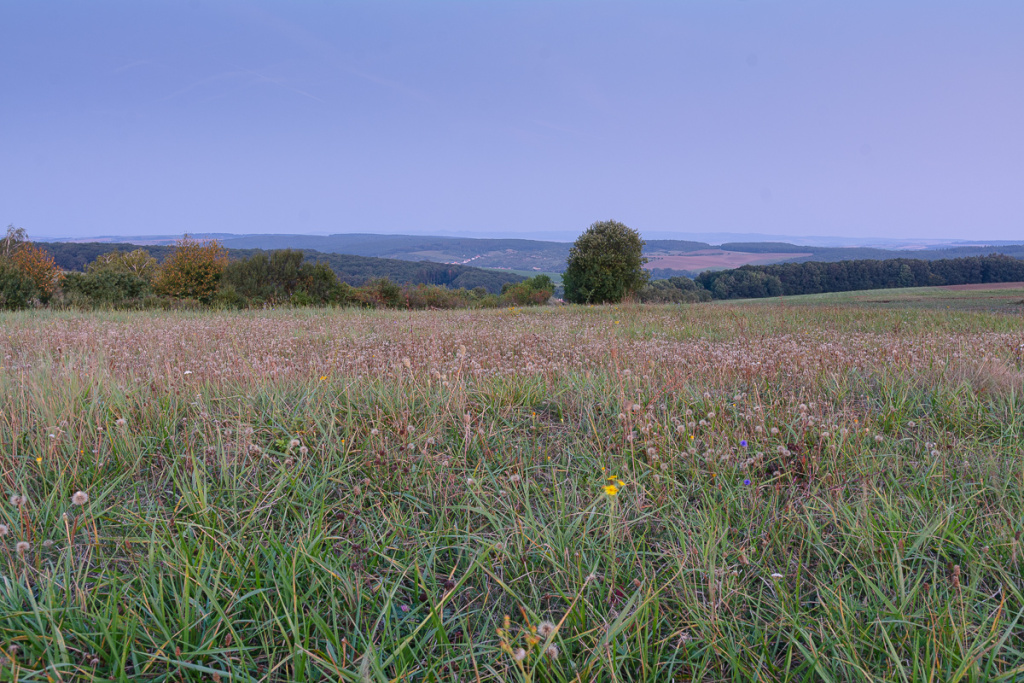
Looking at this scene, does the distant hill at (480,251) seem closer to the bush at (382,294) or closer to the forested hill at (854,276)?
the forested hill at (854,276)

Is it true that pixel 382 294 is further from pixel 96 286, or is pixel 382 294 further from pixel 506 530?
pixel 506 530

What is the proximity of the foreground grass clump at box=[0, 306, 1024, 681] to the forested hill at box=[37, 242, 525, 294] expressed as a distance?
1938 inches

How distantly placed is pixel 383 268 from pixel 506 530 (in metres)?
91.5

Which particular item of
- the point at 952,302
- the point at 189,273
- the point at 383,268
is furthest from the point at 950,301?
the point at 189,273

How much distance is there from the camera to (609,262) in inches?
1321

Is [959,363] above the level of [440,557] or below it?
above

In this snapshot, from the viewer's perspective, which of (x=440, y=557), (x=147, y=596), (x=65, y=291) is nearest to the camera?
(x=147, y=596)

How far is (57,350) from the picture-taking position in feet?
19.9

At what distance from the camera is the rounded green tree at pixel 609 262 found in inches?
1324

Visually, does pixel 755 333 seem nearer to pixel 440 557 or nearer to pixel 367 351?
pixel 367 351

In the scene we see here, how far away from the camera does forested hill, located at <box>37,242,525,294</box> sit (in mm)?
70106

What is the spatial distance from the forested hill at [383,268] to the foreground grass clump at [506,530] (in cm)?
4923

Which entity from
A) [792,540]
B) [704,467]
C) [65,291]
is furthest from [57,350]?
[65,291]

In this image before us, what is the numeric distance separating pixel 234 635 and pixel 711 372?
4.18 metres
